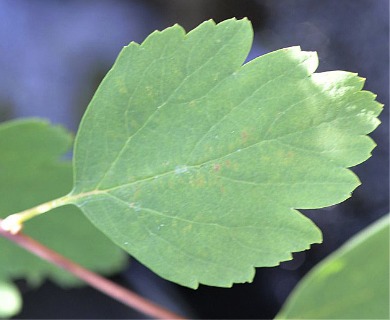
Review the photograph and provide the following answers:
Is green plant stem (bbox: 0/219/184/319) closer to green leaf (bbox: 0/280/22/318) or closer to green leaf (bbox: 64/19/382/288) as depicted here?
green leaf (bbox: 64/19/382/288)

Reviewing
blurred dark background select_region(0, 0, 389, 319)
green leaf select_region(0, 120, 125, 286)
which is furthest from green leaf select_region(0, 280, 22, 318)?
→ blurred dark background select_region(0, 0, 389, 319)

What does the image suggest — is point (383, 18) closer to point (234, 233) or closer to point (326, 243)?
point (326, 243)

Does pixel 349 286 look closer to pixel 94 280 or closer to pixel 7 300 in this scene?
pixel 94 280

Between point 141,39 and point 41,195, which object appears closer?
point 41,195

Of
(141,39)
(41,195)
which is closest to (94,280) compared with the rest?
(41,195)

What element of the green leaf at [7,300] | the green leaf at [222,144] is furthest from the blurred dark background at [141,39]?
the green leaf at [222,144]
